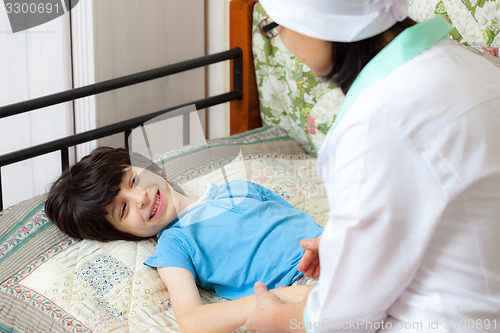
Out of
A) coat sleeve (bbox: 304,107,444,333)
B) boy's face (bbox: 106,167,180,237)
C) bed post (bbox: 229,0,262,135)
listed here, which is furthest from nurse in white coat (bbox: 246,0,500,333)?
bed post (bbox: 229,0,262,135)

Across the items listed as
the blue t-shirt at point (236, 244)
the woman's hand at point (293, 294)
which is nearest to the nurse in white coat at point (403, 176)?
the woman's hand at point (293, 294)

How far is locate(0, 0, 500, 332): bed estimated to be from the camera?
131cm

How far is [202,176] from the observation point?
1778mm

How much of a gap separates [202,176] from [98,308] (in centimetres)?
57

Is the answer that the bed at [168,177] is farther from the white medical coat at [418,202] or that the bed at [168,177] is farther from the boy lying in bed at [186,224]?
the white medical coat at [418,202]

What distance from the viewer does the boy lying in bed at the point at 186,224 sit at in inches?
52.3

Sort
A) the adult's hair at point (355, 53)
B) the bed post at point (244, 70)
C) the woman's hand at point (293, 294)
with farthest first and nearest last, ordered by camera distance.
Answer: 1. the bed post at point (244, 70)
2. the woman's hand at point (293, 294)
3. the adult's hair at point (355, 53)

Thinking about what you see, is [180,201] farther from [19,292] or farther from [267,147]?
[267,147]

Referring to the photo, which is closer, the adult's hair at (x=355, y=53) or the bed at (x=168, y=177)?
the adult's hair at (x=355, y=53)

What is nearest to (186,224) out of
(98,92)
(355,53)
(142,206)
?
(142,206)

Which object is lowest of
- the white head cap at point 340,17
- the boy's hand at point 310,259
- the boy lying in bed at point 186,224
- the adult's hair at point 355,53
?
the boy lying in bed at point 186,224

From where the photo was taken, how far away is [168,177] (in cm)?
173

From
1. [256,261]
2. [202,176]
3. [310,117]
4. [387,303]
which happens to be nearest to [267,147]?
[310,117]

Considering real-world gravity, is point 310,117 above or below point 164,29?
below
